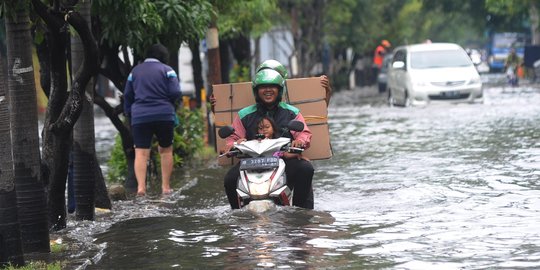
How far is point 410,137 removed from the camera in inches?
871

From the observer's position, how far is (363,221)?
11.5 meters

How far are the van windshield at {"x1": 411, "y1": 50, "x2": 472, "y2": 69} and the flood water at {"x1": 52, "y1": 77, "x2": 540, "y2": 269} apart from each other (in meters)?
12.3

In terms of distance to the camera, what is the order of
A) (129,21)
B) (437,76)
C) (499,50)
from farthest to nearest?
(499,50) → (437,76) → (129,21)

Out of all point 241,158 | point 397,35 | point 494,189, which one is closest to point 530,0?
point 397,35

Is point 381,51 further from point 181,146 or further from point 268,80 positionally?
point 268,80

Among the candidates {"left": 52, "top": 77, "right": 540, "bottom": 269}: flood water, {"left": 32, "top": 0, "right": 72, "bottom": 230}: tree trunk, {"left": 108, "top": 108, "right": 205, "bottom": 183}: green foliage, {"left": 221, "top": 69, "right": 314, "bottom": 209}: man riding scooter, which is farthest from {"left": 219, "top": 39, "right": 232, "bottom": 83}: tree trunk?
{"left": 32, "top": 0, "right": 72, "bottom": 230}: tree trunk

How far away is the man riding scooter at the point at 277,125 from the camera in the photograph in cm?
1155

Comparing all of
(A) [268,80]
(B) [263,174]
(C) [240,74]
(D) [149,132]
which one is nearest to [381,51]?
(C) [240,74]

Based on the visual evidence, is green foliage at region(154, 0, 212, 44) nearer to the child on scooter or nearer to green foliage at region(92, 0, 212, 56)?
green foliage at region(92, 0, 212, 56)

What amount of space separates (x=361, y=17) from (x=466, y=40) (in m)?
68.7

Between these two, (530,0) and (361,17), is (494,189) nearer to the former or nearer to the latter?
(530,0)

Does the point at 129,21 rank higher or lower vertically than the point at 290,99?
higher

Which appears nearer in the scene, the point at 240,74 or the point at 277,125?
the point at 277,125

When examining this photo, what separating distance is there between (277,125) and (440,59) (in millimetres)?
20917
